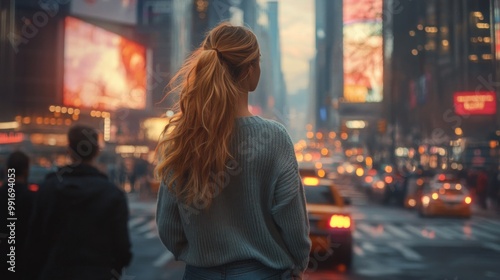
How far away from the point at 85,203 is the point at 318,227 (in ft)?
25.3

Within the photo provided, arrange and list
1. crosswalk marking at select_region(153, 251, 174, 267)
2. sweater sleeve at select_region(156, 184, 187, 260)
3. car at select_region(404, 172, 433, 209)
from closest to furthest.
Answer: sweater sleeve at select_region(156, 184, 187, 260)
crosswalk marking at select_region(153, 251, 174, 267)
car at select_region(404, 172, 433, 209)

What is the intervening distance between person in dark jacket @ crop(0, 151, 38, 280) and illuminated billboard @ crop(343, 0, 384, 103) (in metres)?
76.8

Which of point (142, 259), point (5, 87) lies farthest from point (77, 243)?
point (5, 87)

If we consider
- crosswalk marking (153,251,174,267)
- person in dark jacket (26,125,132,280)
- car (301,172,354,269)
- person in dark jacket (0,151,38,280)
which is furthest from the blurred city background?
person in dark jacket (0,151,38,280)

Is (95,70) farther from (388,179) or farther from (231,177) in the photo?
(231,177)

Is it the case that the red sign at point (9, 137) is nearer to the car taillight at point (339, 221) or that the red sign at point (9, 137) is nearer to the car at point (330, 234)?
the car at point (330, 234)

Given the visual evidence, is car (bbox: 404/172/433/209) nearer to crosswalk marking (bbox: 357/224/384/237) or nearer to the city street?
the city street

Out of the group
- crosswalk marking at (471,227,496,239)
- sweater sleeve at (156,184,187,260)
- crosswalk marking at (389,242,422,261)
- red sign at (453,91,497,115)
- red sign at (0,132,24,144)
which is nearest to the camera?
sweater sleeve at (156,184,187,260)

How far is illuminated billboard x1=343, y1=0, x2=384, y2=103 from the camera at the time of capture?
8369 cm

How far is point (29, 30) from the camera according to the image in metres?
53.8

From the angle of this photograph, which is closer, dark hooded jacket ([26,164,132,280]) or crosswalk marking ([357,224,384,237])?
dark hooded jacket ([26,164,132,280])

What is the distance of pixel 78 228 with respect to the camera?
12.3 ft

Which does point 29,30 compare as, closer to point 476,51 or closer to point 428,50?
point 428,50

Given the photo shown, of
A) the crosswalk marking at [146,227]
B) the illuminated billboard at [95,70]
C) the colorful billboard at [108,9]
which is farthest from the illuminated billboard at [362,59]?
the crosswalk marking at [146,227]
